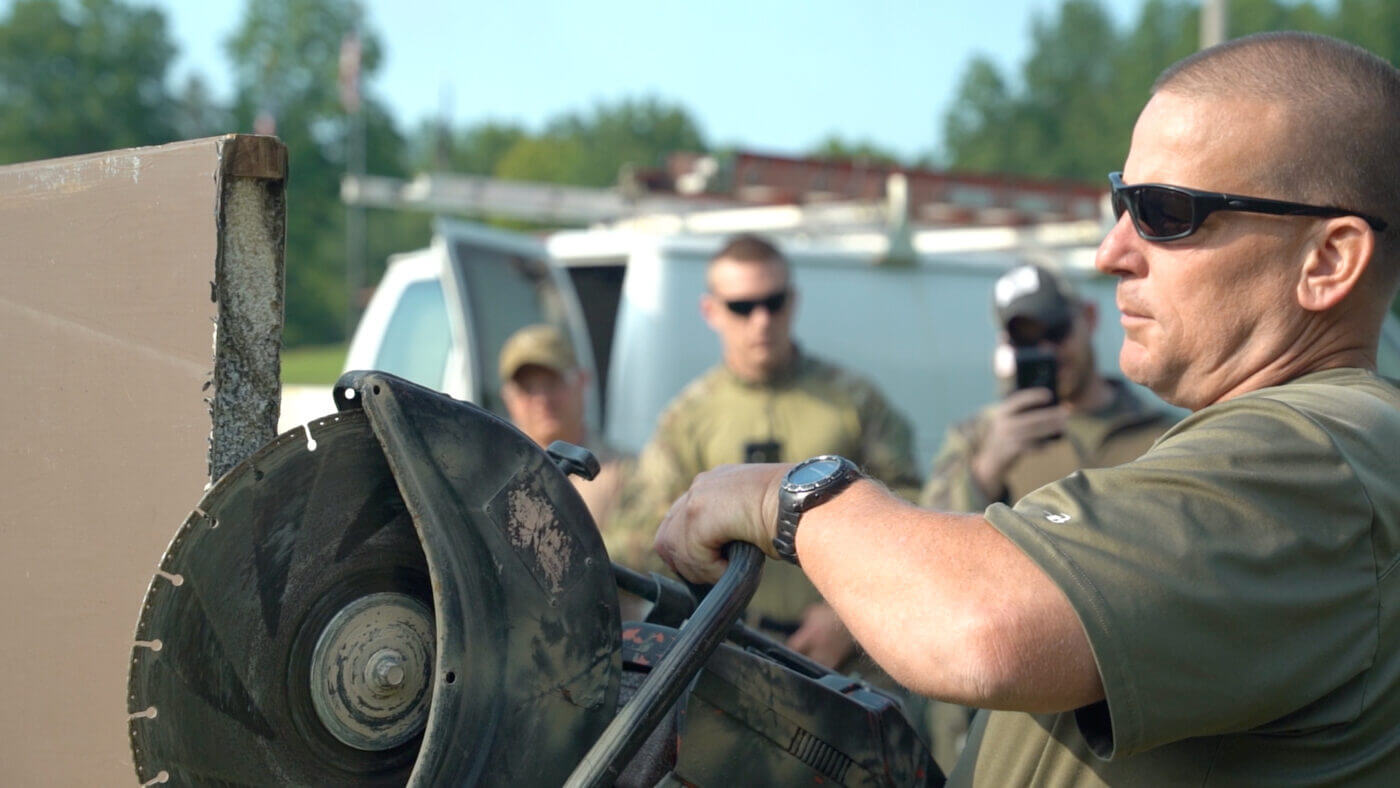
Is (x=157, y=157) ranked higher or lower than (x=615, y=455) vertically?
higher

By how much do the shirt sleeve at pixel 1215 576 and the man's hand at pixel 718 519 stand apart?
0.30m

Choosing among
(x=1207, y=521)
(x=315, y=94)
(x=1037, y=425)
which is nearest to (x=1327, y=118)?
(x=1207, y=521)

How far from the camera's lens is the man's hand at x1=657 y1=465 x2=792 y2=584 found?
5.51ft

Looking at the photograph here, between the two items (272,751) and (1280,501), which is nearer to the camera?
(1280,501)

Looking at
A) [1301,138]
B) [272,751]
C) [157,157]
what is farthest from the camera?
[157,157]

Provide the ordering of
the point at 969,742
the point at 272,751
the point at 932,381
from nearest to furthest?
the point at 272,751 < the point at 969,742 < the point at 932,381

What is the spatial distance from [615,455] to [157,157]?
345cm

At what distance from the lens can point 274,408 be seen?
1805mm

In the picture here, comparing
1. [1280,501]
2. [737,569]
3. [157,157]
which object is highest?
[157,157]

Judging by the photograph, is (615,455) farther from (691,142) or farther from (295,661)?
(691,142)

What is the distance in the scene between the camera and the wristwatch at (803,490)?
1.60 meters

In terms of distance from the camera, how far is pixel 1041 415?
14.2ft

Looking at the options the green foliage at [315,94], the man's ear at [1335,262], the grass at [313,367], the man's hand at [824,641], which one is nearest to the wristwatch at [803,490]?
the man's ear at [1335,262]

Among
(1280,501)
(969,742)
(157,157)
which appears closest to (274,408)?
(157,157)
